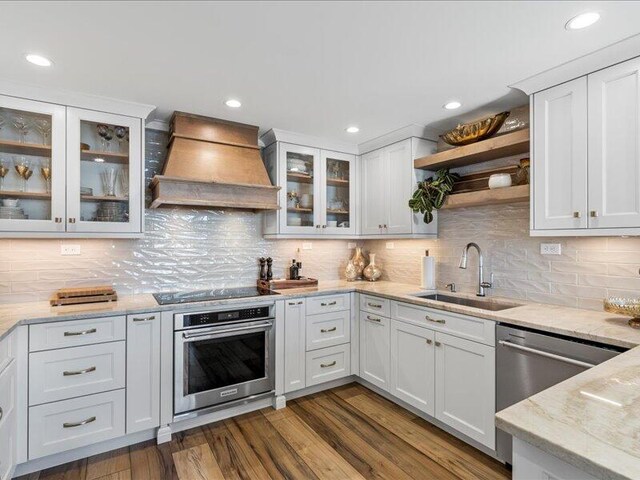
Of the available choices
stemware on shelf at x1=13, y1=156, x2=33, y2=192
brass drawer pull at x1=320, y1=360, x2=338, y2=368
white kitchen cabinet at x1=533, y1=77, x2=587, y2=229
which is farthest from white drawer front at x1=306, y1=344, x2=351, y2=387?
stemware on shelf at x1=13, y1=156, x2=33, y2=192

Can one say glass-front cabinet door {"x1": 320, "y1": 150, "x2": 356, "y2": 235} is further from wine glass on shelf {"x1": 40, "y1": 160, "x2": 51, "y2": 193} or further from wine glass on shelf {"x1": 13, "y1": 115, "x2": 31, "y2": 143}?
wine glass on shelf {"x1": 13, "y1": 115, "x2": 31, "y2": 143}

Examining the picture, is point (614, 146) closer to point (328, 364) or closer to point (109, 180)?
point (328, 364)

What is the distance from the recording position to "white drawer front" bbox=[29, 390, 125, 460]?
2.03 meters

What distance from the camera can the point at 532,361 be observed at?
193 cm

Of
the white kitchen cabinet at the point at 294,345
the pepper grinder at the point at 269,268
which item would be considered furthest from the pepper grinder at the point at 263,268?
the white kitchen cabinet at the point at 294,345

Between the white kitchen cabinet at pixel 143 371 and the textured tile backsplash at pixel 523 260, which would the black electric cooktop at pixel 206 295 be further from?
the textured tile backsplash at pixel 523 260

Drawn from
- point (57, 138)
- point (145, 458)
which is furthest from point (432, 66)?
point (145, 458)

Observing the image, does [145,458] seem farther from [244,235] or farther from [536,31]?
[536,31]

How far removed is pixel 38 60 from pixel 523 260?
3362 mm

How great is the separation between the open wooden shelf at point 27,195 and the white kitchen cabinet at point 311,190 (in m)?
1.68

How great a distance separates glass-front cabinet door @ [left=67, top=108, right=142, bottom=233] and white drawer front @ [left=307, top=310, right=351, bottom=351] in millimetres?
1602

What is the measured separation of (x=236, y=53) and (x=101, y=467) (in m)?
2.55

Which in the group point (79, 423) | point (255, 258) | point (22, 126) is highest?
point (22, 126)

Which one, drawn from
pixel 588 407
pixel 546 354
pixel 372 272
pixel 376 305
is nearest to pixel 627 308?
pixel 546 354
